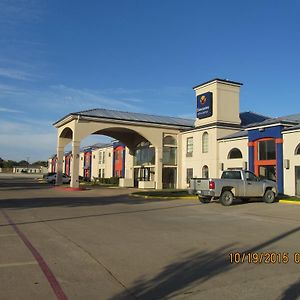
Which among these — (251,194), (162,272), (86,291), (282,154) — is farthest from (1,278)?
(282,154)

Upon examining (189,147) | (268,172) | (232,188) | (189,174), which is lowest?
(232,188)

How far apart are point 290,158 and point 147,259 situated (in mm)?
22060

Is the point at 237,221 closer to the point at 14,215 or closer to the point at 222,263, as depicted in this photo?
the point at 222,263

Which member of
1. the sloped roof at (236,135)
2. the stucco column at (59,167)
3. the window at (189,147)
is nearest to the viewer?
the sloped roof at (236,135)

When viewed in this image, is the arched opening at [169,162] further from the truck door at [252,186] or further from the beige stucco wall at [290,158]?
the truck door at [252,186]

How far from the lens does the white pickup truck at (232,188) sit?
21828 mm

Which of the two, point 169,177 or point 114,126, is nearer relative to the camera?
point 114,126

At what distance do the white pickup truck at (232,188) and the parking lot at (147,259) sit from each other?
734 cm

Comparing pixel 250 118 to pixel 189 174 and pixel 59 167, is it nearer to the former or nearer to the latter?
pixel 189 174

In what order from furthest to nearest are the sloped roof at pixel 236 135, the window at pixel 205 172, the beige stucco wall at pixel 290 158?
the window at pixel 205 172 < the sloped roof at pixel 236 135 < the beige stucco wall at pixel 290 158

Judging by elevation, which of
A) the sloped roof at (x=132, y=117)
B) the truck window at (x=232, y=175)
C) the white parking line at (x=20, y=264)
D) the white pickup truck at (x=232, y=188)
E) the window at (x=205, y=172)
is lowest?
the white parking line at (x=20, y=264)

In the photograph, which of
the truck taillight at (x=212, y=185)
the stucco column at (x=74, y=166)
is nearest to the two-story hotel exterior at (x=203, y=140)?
the stucco column at (x=74, y=166)

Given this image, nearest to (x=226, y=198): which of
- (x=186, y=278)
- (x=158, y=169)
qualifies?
(x=186, y=278)

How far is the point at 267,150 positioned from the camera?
3039 cm
